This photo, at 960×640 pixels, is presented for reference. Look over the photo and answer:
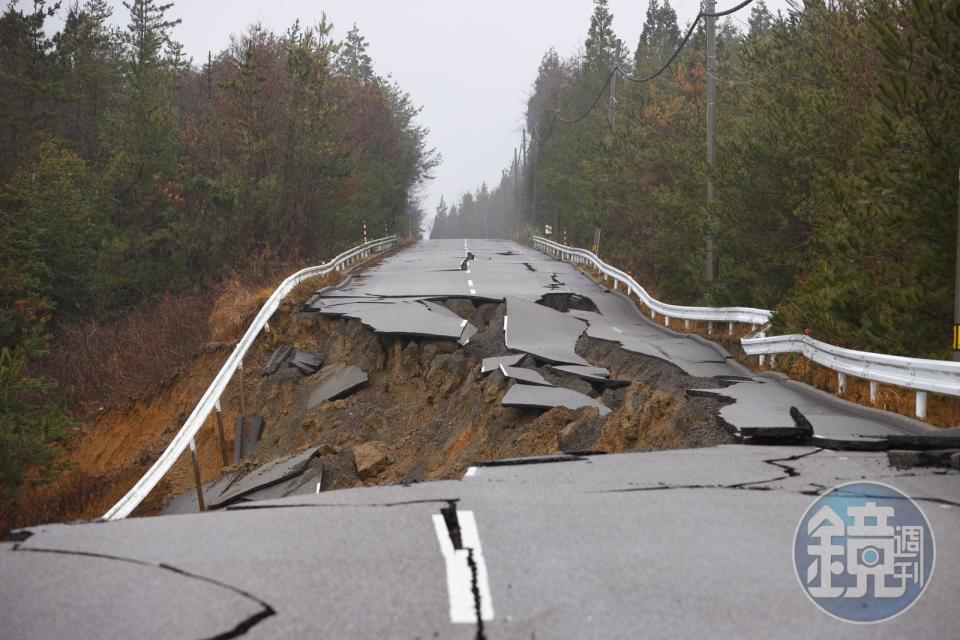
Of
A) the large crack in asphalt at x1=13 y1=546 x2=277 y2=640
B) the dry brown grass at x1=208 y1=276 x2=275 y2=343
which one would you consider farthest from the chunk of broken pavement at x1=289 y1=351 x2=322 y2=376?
the large crack in asphalt at x1=13 y1=546 x2=277 y2=640

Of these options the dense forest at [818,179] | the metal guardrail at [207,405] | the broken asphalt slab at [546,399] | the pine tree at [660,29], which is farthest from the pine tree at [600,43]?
the broken asphalt slab at [546,399]

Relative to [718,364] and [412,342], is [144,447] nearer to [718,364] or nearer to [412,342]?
[412,342]

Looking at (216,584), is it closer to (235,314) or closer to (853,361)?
(853,361)

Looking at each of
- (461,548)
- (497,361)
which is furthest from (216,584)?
(497,361)

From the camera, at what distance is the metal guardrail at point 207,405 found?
388 inches

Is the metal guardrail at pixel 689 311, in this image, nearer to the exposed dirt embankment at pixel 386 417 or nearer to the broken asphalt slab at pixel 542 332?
the broken asphalt slab at pixel 542 332

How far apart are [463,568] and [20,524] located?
1216 centimetres

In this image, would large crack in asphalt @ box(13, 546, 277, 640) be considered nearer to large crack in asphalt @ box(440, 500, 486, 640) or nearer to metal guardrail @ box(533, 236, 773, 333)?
large crack in asphalt @ box(440, 500, 486, 640)

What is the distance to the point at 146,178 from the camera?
41375 millimetres

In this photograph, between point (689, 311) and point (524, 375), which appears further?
point (689, 311)

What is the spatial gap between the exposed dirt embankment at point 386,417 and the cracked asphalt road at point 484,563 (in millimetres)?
3113

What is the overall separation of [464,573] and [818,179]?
1449cm

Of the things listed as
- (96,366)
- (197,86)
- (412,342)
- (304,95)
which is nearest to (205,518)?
(412,342)

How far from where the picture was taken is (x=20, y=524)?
14742mm
